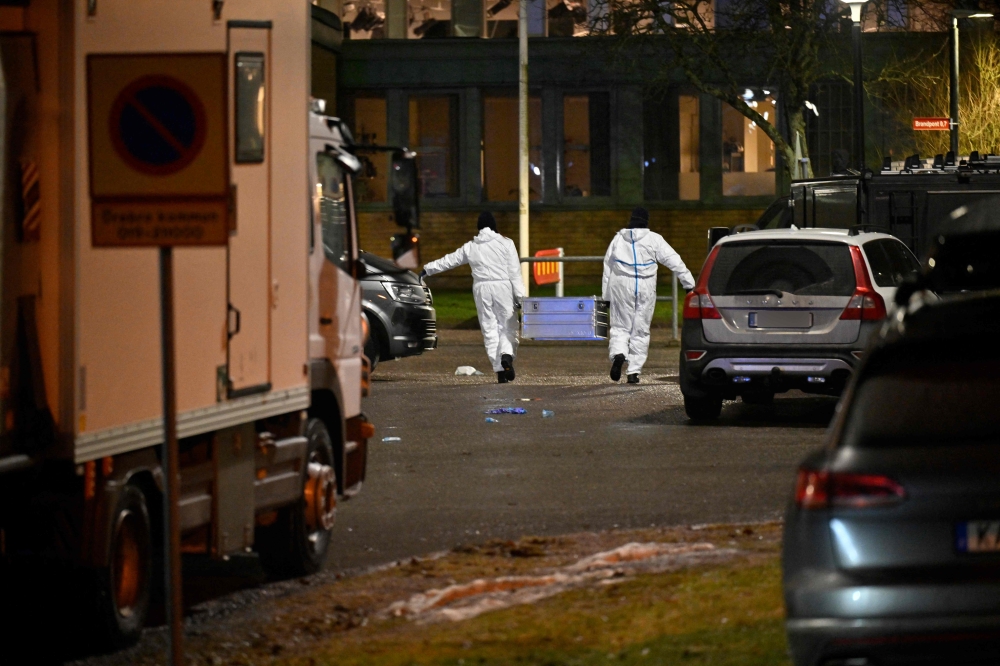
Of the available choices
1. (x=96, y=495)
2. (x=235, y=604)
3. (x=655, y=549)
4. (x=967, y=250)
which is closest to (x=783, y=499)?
(x=655, y=549)

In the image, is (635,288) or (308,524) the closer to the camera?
(308,524)

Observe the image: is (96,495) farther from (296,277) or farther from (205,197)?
(296,277)

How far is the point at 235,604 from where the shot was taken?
8375 millimetres

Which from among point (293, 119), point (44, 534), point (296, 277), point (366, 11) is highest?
point (366, 11)

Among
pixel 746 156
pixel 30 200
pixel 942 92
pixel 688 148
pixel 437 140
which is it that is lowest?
pixel 30 200

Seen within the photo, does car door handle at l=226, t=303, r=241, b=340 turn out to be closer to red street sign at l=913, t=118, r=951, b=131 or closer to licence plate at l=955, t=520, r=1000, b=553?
licence plate at l=955, t=520, r=1000, b=553

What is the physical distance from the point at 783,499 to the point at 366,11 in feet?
104

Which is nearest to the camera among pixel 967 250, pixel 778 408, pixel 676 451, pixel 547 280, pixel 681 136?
pixel 967 250

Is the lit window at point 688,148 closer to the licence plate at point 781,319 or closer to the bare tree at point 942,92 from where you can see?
the bare tree at point 942,92

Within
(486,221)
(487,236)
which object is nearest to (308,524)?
(487,236)

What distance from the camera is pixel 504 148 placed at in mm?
41438

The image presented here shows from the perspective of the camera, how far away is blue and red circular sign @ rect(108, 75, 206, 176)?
602cm

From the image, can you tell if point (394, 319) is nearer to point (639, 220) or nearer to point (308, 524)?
point (639, 220)

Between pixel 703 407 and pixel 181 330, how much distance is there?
9.01 metres
